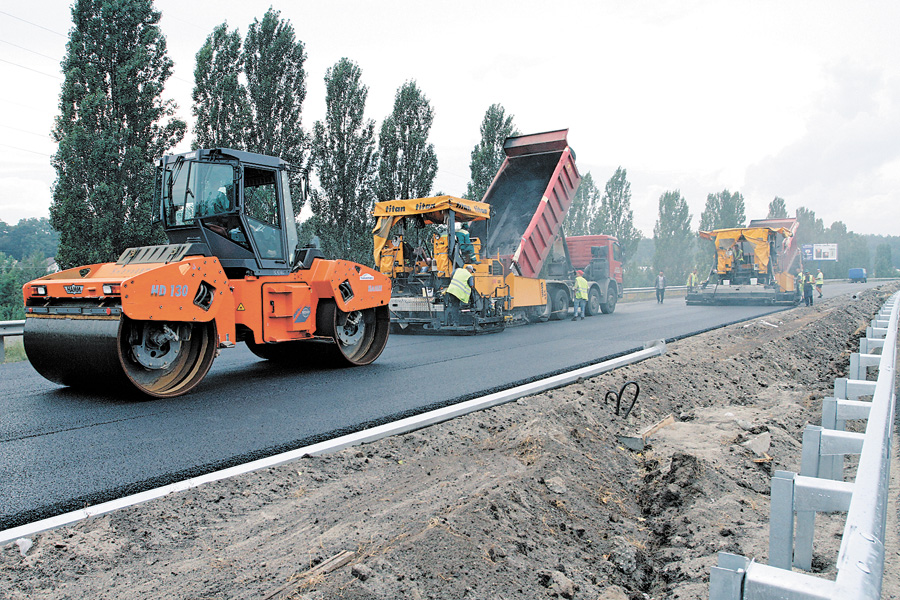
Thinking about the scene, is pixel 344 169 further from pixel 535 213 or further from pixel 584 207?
pixel 584 207

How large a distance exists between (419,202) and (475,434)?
732 centimetres

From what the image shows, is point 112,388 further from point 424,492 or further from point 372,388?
point 424,492

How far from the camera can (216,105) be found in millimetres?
17594

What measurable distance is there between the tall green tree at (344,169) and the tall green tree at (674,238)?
2927cm

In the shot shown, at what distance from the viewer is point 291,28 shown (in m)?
18.9

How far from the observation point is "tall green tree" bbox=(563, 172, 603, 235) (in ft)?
125

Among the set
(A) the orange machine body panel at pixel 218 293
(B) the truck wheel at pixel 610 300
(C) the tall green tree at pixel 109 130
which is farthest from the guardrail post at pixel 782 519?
(B) the truck wheel at pixel 610 300

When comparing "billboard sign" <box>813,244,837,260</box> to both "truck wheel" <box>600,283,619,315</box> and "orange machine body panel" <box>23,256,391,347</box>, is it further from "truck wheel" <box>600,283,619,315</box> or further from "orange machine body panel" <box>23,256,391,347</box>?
"orange machine body panel" <box>23,256,391,347</box>

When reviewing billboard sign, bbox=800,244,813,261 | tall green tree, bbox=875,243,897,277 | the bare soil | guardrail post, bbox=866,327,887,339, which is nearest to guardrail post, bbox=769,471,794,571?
the bare soil

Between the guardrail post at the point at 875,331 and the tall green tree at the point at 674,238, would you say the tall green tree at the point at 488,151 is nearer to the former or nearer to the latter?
the guardrail post at the point at 875,331

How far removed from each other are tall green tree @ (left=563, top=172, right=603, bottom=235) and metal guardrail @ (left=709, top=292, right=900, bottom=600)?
3567 cm

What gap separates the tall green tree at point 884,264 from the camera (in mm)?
76975

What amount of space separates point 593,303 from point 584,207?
23.0 meters

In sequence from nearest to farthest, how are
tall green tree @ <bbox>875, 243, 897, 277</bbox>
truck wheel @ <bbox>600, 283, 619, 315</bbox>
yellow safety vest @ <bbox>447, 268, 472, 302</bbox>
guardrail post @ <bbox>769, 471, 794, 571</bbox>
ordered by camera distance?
1. guardrail post @ <bbox>769, 471, 794, 571</bbox>
2. yellow safety vest @ <bbox>447, 268, 472, 302</bbox>
3. truck wheel @ <bbox>600, 283, 619, 315</bbox>
4. tall green tree @ <bbox>875, 243, 897, 277</bbox>
